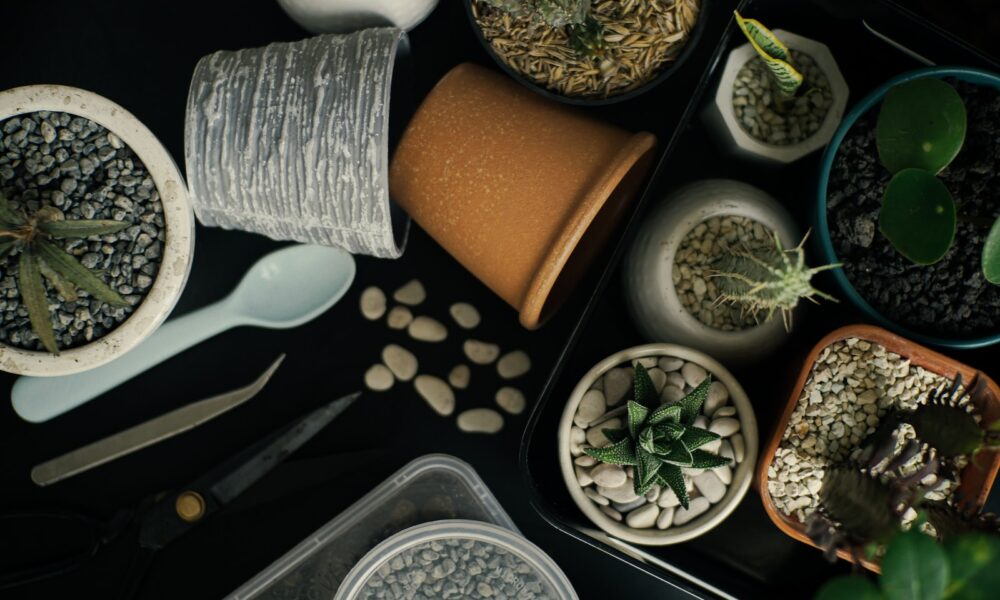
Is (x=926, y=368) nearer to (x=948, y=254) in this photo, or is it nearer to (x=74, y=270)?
(x=948, y=254)

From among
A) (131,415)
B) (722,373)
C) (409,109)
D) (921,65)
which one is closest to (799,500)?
(722,373)

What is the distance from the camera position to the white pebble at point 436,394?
0.88 metres

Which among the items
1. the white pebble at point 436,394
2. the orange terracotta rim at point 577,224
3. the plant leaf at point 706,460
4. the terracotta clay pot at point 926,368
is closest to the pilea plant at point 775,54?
the orange terracotta rim at point 577,224

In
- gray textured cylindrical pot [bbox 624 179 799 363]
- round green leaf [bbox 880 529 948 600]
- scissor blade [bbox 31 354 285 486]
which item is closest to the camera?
round green leaf [bbox 880 529 948 600]

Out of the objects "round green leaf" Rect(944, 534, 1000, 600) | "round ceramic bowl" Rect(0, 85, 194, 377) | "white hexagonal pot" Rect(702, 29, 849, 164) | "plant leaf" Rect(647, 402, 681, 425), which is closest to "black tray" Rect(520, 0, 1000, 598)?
"white hexagonal pot" Rect(702, 29, 849, 164)

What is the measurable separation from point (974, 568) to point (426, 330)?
1.74 ft

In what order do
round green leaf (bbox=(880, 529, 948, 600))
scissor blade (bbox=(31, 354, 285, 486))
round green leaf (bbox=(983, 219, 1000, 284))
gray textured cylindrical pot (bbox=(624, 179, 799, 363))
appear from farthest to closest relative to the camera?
scissor blade (bbox=(31, 354, 285, 486)) < gray textured cylindrical pot (bbox=(624, 179, 799, 363)) < round green leaf (bbox=(983, 219, 1000, 284)) < round green leaf (bbox=(880, 529, 948, 600))

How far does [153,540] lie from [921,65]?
86 cm

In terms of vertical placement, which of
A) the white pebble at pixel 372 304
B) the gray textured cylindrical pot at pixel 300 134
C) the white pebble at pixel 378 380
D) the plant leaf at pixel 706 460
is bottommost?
the white pebble at pixel 378 380

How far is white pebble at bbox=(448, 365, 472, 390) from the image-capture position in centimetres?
88

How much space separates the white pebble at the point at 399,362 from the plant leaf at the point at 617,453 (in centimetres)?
24

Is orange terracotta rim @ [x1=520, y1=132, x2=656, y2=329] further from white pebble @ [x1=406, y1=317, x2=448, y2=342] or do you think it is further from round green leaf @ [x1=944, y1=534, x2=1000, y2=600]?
round green leaf @ [x1=944, y1=534, x2=1000, y2=600]

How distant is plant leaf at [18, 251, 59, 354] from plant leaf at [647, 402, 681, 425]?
500 mm

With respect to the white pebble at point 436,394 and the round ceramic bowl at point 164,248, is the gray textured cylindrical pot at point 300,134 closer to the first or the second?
the round ceramic bowl at point 164,248
